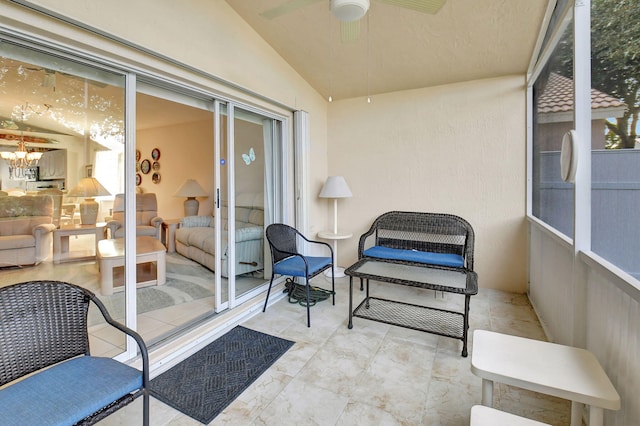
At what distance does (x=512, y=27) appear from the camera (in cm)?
265

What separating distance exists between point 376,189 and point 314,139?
1.09 m

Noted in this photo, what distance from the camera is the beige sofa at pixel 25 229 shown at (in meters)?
1.69

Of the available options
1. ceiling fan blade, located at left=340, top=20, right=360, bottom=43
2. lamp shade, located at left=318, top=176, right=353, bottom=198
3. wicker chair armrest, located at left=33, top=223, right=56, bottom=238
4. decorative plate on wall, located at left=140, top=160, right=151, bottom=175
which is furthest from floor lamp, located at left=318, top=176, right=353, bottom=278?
decorative plate on wall, located at left=140, top=160, right=151, bottom=175

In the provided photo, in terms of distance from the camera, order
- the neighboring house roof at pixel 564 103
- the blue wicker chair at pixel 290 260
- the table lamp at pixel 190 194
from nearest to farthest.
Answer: the neighboring house roof at pixel 564 103 < the blue wicker chair at pixel 290 260 < the table lamp at pixel 190 194

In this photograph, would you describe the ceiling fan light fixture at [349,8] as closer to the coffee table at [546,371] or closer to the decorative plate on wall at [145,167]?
the coffee table at [546,371]

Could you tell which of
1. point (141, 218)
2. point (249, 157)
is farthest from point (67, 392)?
point (249, 157)

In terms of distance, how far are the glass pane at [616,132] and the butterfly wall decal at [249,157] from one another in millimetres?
2738

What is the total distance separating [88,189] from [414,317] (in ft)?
9.21

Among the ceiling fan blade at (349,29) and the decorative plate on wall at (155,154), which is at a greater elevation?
the ceiling fan blade at (349,29)

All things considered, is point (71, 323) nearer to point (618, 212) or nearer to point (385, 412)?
point (385, 412)

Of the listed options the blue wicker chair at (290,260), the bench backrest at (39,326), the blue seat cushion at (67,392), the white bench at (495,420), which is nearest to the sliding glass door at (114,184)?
the blue wicker chair at (290,260)

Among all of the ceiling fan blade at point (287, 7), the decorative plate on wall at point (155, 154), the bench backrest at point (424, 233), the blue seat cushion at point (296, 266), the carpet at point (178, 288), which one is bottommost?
the carpet at point (178, 288)

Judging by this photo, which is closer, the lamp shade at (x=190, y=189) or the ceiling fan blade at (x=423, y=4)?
the ceiling fan blade at (x=423, y=4)

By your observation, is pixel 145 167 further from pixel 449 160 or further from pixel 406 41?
pixel 449 160
